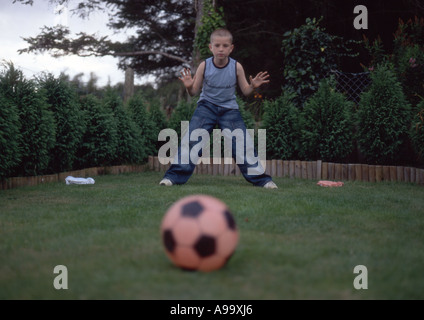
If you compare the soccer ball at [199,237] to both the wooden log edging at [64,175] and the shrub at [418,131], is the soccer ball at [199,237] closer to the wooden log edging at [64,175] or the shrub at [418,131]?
the wooden log edging at [64,175]

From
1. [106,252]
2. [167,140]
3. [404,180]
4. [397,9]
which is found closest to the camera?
[106,252]

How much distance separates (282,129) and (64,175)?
4.08 m

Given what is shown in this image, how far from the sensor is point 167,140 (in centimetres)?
1003

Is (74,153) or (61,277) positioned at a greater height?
(74,153)

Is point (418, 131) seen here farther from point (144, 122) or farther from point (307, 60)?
point (144, 122)

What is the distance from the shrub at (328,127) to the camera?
8.12 meters

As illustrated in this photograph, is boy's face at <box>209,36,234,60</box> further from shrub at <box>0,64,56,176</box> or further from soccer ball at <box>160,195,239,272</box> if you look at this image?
soccer ball at <box>160,195,239,272</box>

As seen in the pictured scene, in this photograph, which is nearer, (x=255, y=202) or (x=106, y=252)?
(x=106, y=252)

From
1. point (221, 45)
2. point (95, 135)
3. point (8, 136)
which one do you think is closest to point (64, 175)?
point (95, 135)

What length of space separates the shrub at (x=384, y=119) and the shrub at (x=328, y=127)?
1.01 ft

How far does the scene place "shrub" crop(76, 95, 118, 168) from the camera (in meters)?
8.29

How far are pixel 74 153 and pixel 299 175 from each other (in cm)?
414

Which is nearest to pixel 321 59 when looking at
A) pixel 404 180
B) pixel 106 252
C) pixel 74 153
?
pixel 404 180
